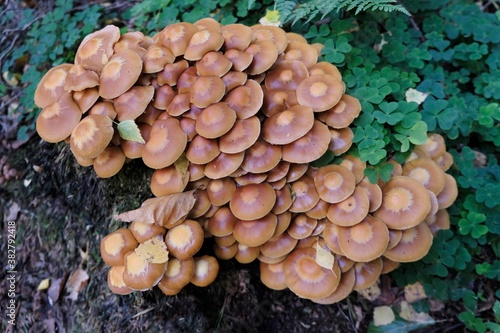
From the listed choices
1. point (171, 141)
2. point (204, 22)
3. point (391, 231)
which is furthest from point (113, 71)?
point (391, 231)

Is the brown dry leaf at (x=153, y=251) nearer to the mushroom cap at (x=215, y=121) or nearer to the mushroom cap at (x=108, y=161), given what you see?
the mushroom cap at (x=108, y=161)

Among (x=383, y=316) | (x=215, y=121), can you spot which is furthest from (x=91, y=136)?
(x=383, y=316)

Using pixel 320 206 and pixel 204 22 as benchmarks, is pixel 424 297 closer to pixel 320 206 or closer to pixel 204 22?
pixel 320 206

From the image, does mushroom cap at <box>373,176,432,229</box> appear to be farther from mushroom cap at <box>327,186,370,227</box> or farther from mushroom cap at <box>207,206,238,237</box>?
mushroom cap at <box>207,206,238,237</box>

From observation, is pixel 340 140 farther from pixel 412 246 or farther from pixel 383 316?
pixel 383 316

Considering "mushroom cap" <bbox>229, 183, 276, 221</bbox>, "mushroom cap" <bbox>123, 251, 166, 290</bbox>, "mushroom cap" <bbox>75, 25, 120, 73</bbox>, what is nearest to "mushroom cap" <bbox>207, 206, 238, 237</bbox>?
"mushroom cap" <bbox>229, 183, 276, 221</bbox>

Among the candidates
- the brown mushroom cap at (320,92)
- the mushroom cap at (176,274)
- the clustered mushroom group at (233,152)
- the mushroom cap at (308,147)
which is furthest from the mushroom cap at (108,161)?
the brown mushroom cap at (320,92)
